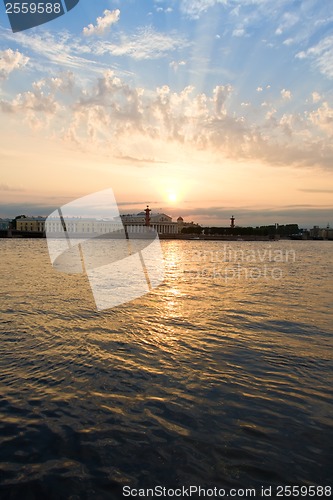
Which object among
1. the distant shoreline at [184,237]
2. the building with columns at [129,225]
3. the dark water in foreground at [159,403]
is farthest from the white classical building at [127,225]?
the dark water in foreground at [159,403]

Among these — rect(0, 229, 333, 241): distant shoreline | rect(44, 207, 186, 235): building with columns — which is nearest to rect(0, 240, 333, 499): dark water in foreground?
rect(0, 229, 333, 241): distant shoreline

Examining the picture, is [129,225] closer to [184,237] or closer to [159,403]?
[184,237]

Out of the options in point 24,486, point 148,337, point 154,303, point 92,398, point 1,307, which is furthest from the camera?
point 154,303

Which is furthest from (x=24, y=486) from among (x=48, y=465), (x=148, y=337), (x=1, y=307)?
(x=1, y=307)

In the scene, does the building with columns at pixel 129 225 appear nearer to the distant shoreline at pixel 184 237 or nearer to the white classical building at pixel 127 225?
the white classical building at pixel 127 225

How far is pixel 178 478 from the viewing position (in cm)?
412

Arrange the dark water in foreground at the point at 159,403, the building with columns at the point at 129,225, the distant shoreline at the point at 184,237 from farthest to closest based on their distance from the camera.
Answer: the building with columns at the point at 129,225, the distant shoreline at the point at 184,237, the dark water in foreground at the point at 159,403

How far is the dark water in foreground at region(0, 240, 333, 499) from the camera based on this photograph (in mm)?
4199

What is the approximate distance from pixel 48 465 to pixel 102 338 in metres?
5.05

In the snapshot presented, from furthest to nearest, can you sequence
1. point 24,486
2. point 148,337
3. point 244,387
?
point 148,337, point 244,387, point 24,486

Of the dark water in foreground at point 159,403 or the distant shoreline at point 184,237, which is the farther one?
the distant shoreline at point 184,237

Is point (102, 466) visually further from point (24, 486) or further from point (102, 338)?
point (102, 338)

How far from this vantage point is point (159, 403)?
19.0ft

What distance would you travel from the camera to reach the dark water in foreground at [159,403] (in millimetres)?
4199
